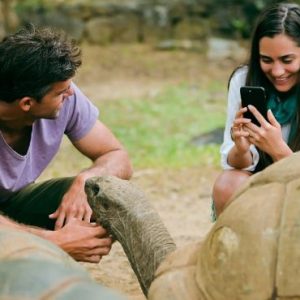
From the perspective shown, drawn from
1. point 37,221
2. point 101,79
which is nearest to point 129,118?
point 101,79

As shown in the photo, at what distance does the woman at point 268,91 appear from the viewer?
324 centimetres

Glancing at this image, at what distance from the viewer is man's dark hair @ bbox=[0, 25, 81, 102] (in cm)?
309

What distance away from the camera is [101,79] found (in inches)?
416

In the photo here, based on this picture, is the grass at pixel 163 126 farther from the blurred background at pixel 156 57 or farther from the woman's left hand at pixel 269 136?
the woman's left hand at pixel 269 136

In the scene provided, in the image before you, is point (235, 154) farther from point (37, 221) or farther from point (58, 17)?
point (58, 17)

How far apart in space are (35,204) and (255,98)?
1006 millimetres

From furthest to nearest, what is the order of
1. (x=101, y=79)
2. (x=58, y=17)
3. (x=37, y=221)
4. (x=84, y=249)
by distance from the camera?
(x=58, y=17) → (x=101, y=79) → (x=37, y=221) → (x=84, y=249)

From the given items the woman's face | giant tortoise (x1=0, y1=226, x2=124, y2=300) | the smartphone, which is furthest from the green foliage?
giant tortoise (x1=0, y1=226, x2=124, y2=300)

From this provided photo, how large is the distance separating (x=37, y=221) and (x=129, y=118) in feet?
15.4

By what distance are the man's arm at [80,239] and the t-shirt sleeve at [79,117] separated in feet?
1.95

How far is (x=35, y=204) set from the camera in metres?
3.51

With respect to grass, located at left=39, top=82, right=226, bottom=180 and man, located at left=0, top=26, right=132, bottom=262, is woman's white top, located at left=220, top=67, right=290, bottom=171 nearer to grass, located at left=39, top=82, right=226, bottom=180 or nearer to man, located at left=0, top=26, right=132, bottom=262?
Result: man, located at left=0, top=26, right=132, bottom=262

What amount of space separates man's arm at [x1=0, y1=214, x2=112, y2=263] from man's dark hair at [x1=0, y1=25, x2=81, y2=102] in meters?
0.46

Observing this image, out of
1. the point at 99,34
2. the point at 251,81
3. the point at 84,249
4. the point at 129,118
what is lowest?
the point at 99,34
